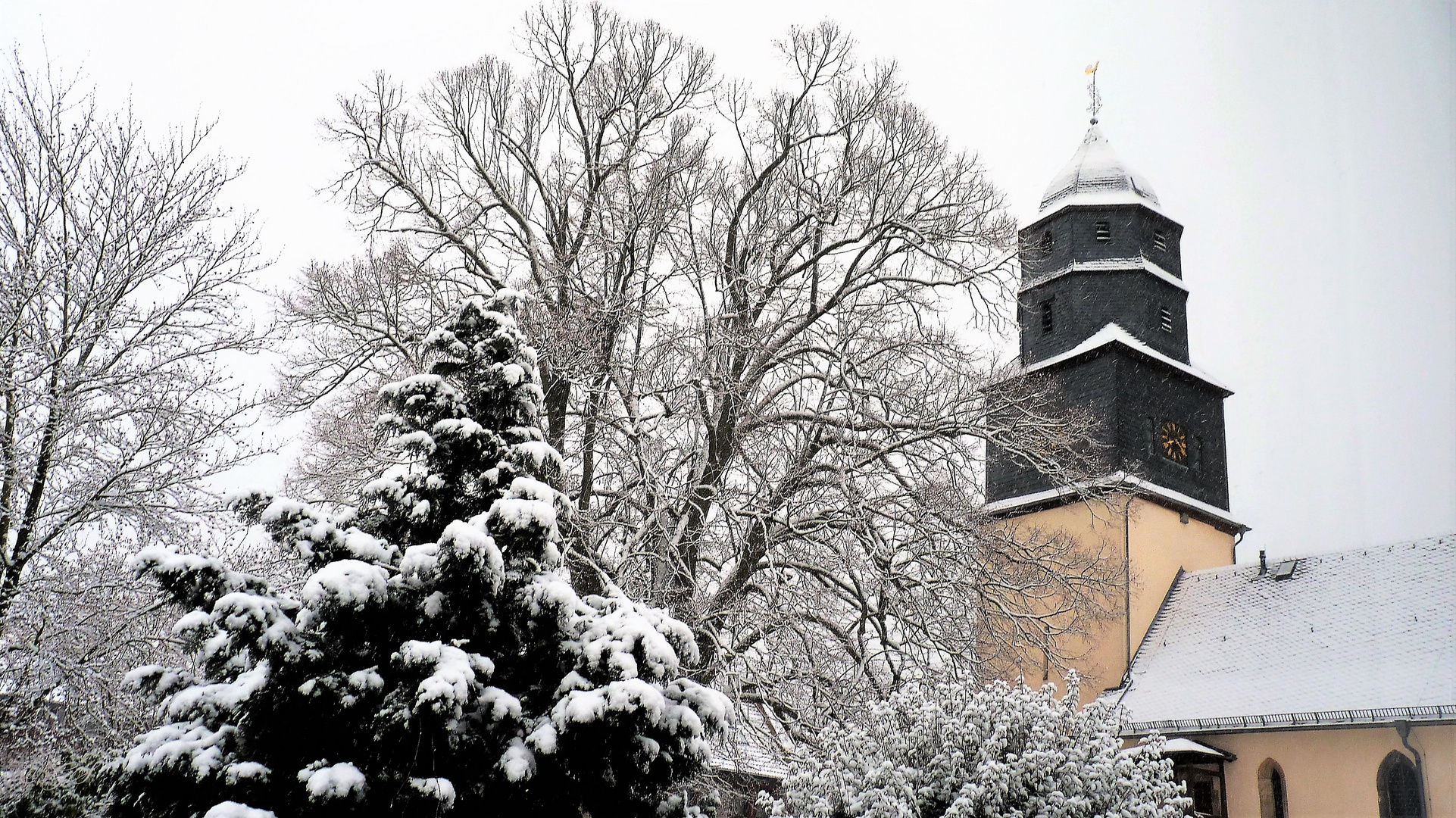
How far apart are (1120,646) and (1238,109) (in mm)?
12342

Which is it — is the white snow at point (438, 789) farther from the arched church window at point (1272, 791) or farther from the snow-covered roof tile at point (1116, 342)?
the snow-covered roof tile at point (1116, 342)

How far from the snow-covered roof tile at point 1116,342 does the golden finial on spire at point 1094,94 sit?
25.3ft

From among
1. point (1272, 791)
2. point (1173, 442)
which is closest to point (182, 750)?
point (1272, 791)

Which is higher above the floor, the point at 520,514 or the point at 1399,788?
the point at 520,514

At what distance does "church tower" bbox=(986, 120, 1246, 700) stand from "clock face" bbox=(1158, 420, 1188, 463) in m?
0.04

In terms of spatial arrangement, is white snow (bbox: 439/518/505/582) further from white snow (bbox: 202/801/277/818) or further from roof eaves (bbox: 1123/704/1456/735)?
roof eaves (bbox: 1123/704/1456/735)

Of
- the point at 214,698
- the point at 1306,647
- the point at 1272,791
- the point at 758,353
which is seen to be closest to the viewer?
the point at 214,698

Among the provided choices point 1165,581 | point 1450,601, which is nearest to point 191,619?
point 1450,601

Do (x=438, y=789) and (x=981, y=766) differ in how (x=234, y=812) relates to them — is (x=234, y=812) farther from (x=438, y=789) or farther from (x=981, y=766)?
(x=981, y=766)

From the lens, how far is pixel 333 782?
5.01 m

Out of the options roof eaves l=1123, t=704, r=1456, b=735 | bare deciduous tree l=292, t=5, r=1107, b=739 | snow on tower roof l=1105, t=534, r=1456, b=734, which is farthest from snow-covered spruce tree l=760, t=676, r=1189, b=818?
snow on tower roof l=1105, t=534, r=1456, b=734

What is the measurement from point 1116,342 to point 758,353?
12765 millimetres

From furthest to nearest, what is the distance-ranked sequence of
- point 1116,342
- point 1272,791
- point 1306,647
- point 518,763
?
1. point 1116,342
2. point 1306,647
3. point 1272,791
4. point 518,763

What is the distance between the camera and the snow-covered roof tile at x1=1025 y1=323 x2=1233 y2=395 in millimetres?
23328
